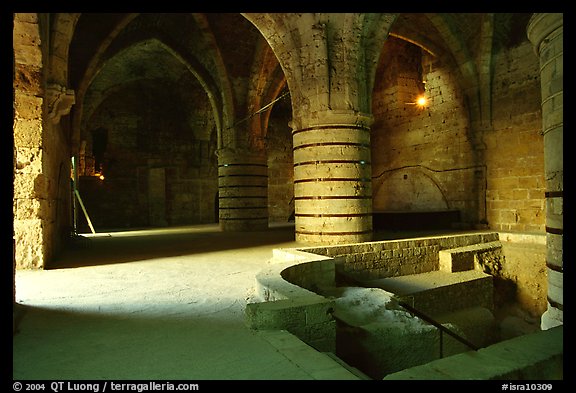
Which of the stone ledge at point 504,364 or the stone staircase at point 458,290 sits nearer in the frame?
the stone ledge at point 504,364

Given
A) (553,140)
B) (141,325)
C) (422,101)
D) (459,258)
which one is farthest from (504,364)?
(422,101)

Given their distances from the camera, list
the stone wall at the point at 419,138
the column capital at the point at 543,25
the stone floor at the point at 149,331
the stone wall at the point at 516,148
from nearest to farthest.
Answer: the stone floor at the point at 149,331 < the column capital at the point at 543,25 < the stone wall at the point at 516,148 < the stone wall at the point at 419,138

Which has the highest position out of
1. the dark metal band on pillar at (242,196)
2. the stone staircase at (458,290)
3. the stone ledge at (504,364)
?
the dark metal band on pillar at (242,196)

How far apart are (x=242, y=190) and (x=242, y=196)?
17 centimetres

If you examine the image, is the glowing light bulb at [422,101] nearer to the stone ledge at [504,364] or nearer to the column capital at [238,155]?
the column capital at [238,155]

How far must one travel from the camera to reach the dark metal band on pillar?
1105cm

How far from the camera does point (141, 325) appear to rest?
2.89m

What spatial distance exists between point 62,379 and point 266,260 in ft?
13.1

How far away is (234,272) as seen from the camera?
4.99 m

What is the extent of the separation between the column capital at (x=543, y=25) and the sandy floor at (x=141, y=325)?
338 centimetres

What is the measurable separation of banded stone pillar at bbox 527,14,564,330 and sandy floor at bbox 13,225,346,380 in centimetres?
261

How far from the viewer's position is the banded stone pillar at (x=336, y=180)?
6816mm

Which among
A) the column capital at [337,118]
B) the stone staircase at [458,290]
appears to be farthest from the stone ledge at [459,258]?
the column capital at [337,118]

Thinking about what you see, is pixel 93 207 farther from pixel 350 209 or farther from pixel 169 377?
pixel 169 377
